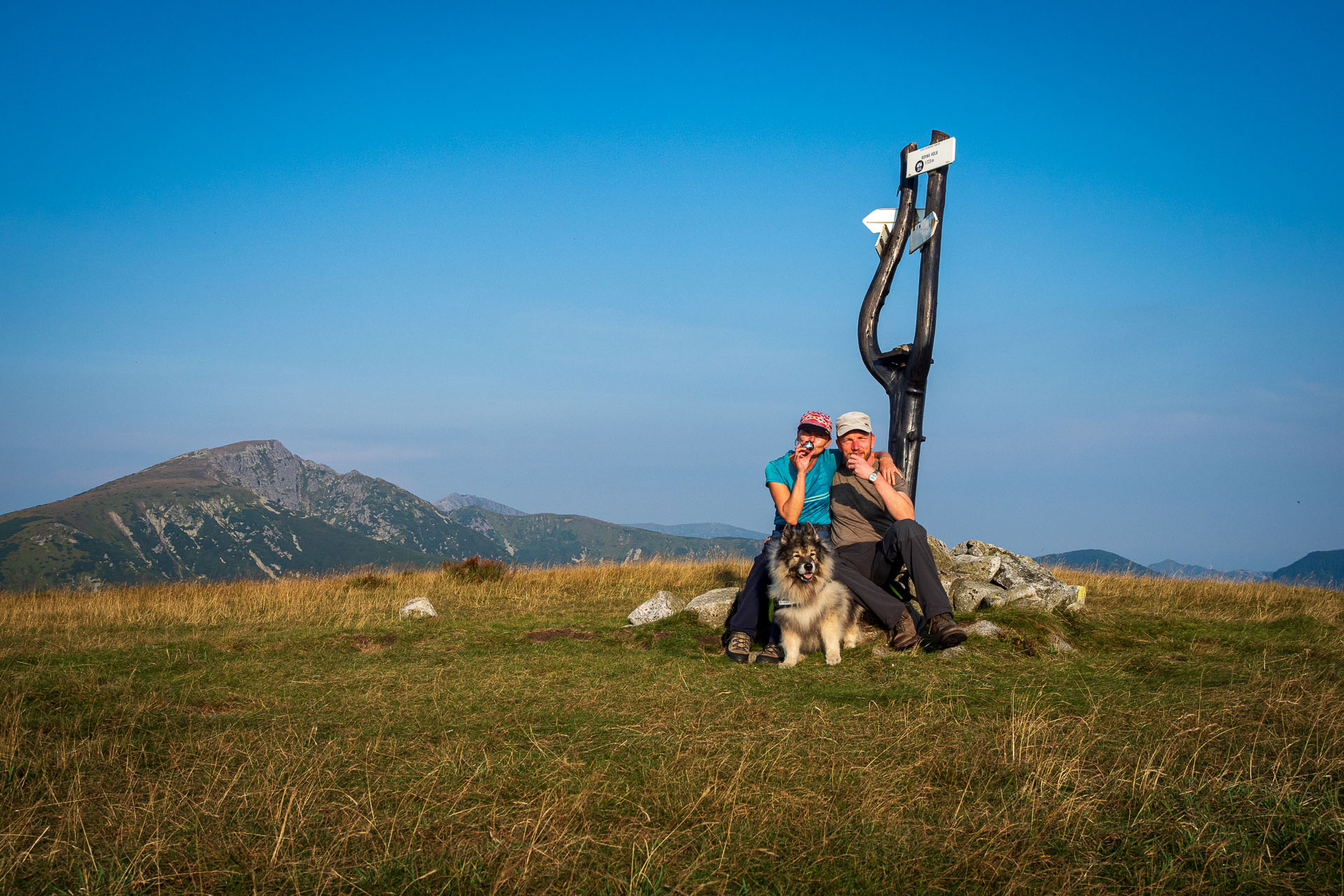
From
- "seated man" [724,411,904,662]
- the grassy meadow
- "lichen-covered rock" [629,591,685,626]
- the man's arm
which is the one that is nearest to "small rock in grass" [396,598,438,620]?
the grassy meadow

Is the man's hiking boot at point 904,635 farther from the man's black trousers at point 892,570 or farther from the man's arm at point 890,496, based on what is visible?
the man's arm at point 890,496

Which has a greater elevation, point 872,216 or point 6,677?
point 872,216

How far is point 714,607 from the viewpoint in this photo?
845cm

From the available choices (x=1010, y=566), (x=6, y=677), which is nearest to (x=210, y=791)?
(x=6, y=677)

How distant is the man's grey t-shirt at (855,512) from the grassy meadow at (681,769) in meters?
1.29

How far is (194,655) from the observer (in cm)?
720

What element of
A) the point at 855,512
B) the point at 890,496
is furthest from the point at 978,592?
the point at 890,496

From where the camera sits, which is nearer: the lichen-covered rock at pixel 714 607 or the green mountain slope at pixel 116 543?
the lichen-covered rock at pixel 714 607

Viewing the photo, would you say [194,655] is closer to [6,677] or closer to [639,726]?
[6,677]

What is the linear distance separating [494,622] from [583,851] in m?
6.57

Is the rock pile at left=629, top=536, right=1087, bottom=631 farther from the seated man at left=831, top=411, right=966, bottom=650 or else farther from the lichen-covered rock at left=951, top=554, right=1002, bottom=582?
the seated man at left=831, top=411, right=966, bottom=650

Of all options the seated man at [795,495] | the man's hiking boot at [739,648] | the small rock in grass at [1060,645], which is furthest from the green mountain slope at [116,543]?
the small rock in grass at [1060,645]

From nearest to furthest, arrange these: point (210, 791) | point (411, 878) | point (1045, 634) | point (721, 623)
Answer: point (411, 878), point (210, 791), point (1045, 634), point (721, 623)

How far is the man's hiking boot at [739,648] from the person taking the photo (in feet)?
21.8
